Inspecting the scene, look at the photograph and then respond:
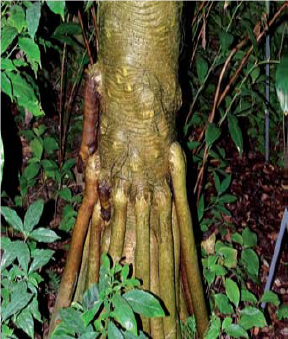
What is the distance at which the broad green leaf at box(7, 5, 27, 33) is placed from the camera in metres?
1.31

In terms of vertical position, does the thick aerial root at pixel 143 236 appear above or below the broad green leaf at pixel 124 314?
above

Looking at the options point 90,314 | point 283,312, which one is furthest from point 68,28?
point 283,312

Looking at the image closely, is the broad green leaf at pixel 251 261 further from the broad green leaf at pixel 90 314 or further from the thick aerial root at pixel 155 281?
the broad green leaf at pixel 90 314

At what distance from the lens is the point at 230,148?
11.7 feet

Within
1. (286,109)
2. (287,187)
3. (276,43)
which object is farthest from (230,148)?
(286,109)

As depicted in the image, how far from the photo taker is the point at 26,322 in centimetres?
143

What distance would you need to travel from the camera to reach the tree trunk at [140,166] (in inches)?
53.5

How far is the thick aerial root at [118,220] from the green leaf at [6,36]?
0.47m

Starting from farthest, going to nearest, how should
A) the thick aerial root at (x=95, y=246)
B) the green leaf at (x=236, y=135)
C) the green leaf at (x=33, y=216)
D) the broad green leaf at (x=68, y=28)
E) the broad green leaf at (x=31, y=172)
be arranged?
the broad green leaf at (x=31, y=172), the broad green leaf at (x=68, y=28), the green leaf at (x=236, y=135), the thick aerial root at (x=95, y=246), the green leaf at (x=33, y=216)

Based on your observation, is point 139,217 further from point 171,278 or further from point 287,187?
point 287,187

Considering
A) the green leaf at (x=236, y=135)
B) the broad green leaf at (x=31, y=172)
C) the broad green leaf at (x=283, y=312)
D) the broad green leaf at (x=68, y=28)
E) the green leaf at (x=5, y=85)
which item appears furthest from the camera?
the broad green leaf at (x=31, y=172)

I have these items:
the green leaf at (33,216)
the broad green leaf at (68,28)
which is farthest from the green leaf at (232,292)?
the broad green leaf at (68,28)

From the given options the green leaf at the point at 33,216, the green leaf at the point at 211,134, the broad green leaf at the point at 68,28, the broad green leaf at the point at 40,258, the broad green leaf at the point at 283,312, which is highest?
the broad green leaf at the point at 68,28

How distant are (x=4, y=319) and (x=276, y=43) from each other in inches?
87.6
